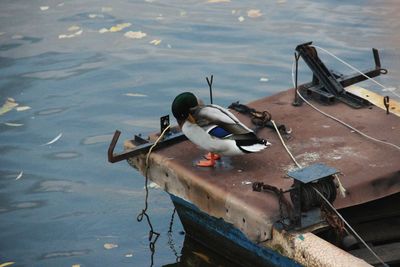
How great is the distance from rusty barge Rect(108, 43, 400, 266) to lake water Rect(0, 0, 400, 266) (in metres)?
1.00

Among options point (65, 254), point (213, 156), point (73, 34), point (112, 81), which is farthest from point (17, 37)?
point (213, 156)

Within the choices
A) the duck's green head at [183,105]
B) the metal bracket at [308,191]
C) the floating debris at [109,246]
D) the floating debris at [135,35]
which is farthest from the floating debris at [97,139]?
the metal bracket at [308,191]

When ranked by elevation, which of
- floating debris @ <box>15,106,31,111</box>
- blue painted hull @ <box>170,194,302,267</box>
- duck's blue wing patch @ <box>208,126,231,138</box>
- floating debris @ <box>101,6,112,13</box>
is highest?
duck's blue wing patch @ <box>208,126,231,138</box>

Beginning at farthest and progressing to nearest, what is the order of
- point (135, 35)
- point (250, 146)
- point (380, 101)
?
point (135, 35), point (380, 101), point (250, 146)

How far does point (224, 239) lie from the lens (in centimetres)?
677

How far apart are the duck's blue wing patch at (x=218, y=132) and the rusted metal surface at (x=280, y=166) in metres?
0.27

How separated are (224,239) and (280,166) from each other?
0.81 m

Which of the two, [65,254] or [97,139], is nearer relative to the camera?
[65,254]

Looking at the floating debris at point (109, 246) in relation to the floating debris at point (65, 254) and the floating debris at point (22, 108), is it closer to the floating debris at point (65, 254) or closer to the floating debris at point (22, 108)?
the floating debris at point (65, 254)

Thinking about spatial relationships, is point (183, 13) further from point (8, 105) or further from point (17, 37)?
point (8, 105)

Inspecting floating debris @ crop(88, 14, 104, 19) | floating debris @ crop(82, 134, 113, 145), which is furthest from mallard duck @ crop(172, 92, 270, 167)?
floating debris @ crop(88, 14, 104, 19)

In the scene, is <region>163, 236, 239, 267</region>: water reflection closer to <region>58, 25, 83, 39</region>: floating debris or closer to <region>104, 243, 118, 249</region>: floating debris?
<region>104, 243, 118, 249</region>: floating debris

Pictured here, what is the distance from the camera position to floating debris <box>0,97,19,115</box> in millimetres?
10672

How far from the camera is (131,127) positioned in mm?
10016
